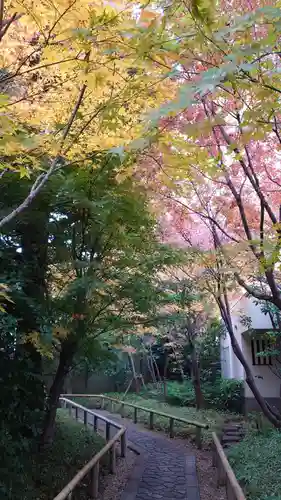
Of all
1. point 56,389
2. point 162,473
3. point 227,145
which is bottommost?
point 162,473

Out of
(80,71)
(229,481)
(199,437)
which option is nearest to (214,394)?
(199,437)

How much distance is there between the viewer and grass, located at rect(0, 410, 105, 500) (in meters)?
6.70

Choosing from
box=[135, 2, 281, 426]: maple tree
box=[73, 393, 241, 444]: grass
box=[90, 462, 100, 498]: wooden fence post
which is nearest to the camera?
box=[135, 2, 281, 426]: maple tree

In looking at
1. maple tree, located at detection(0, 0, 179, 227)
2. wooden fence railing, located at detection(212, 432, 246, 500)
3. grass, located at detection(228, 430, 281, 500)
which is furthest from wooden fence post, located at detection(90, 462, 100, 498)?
maple tree, located at detection(0, 0, 179, 227)

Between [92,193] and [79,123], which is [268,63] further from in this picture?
[92,193]

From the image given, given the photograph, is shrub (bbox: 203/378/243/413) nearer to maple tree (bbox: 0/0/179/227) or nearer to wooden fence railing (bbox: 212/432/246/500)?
wooden fence railing (bbox: 212/432/246/500)

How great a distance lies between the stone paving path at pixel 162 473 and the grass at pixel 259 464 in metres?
0.89

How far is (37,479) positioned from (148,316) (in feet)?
10.8

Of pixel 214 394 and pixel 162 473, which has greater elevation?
pixel 214 394

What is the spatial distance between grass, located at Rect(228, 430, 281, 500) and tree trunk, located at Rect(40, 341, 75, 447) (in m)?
3.53

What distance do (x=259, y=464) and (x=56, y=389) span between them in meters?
3.96

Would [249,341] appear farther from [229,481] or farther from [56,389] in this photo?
[229,481]

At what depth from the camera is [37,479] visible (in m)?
7.38

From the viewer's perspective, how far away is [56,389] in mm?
8398
